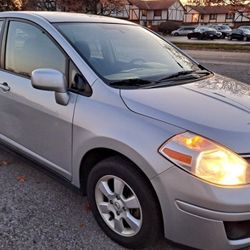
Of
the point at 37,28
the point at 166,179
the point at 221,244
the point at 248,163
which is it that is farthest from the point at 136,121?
the point at 37,28

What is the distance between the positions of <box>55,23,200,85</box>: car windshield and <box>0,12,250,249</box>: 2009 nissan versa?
13 millimetres

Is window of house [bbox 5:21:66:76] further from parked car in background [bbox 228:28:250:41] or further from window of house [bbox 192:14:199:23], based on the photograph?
window of house [bbox 192:14:199:23]

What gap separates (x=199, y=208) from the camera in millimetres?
2244

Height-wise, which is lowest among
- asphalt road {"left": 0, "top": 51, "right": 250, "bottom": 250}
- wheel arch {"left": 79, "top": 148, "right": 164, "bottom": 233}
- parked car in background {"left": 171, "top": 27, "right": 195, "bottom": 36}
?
parked car in background {"left": 171, "top": 27, "right": 195, "bottom": 36}

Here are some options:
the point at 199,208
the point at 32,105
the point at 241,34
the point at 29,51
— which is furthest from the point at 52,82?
the point at 241,34

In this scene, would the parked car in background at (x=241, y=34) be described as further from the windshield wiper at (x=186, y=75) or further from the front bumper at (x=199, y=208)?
the front bumper at (x=199, y=208)

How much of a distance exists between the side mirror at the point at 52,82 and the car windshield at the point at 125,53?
0.28 metres

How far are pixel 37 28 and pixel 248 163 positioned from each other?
2.19 m

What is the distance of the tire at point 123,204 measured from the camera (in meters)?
2.47

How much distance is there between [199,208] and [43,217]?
4.82 ft

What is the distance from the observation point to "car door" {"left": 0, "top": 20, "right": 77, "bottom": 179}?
3.05 metres

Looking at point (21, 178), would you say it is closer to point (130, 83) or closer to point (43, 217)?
point (43, 217)

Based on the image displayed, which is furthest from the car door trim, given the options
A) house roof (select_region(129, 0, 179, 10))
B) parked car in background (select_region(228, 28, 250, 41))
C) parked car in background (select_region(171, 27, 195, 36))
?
house roof (select_region(129, 0, 179, 10))

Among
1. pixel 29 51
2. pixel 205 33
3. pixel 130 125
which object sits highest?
pixel 29 51
